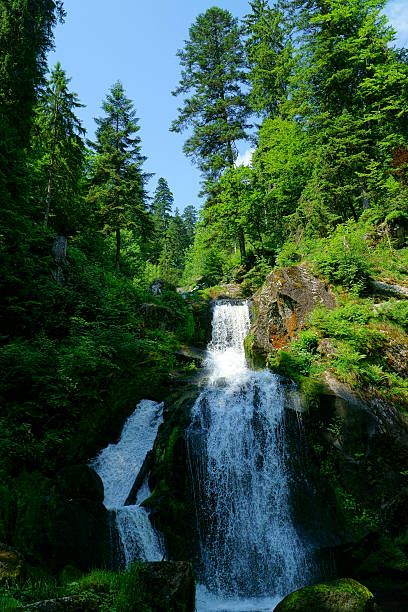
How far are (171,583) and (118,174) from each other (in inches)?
942

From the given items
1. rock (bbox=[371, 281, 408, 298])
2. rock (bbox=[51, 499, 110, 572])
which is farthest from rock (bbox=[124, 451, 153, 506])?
rock (bbox=[371, 281, 408, 298])

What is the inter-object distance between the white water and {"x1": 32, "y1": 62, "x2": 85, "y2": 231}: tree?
1286cm

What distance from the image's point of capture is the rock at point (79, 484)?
287 inches

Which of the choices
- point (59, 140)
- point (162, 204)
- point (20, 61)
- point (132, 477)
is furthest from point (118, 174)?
point (162, 204)

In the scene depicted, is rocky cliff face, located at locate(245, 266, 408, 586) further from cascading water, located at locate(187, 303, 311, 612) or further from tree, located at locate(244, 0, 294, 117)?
Result: tree, located at locate(244, 0, 294, 117)

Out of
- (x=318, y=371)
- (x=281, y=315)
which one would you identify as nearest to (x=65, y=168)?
(x=281, y=315)

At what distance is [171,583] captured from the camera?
528 centimetres

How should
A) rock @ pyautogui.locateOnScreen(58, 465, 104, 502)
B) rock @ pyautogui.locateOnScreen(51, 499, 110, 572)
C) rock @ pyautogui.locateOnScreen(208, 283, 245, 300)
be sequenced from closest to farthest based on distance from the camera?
1. rock @ pyautogui.locateOnScreen(51, 499, 110, 572)
2. rock @ pyautogui.locateOnScreen(58, 465, 104, 502)
3. rock @ pyautogui.locateOnScreen(208, 283, 245, 300)

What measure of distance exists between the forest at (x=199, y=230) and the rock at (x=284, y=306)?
0.47 m

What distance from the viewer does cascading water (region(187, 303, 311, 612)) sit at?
766cm

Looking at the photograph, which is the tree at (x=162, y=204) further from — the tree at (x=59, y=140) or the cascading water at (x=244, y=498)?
the cascading water at (x=244, y=498)

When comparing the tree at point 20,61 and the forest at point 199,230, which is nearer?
the forest at point 199,230

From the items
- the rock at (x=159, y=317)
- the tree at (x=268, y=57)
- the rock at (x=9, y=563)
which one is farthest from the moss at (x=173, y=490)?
the tree at (x=268, y=57)

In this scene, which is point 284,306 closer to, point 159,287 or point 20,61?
point 159,287
